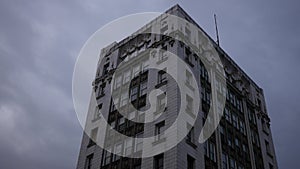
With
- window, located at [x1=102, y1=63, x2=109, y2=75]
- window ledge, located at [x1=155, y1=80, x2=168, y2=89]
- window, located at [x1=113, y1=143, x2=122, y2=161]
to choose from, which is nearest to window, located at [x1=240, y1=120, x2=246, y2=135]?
window ledge, located at [x1=155, y1=80, x2=168, y2=89]

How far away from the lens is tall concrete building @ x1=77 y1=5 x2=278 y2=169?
118ft

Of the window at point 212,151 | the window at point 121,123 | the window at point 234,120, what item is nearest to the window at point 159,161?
the window at point 212,151

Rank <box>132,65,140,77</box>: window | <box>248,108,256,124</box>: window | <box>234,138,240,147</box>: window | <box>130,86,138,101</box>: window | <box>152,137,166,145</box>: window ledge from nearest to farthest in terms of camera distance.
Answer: <box>152,137,166,145</box>: window ledge
<box>130,86,138,101</box>: window
<box>234,138,240,147</box>: window
<box>132,65,140,77</box>: window
<box>248,108,256,124</box>: window

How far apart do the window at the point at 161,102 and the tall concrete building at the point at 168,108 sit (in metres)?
→ 0.12

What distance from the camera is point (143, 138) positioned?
36625 millimetres

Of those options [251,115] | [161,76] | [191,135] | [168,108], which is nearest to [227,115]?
[251,115]

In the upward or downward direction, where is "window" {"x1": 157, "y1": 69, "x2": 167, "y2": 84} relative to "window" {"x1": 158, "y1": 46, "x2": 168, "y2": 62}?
downward

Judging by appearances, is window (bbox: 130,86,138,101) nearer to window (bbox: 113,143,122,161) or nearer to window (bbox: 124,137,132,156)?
window (bbox: 124,137,132,156)

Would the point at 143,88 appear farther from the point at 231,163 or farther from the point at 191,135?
the point at 231,163

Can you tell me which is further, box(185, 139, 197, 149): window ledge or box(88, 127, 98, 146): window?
box(88, 127, 98, 146): window

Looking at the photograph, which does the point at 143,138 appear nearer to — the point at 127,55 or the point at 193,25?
the point at 127,55

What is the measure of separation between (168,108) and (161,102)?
216 centimetres

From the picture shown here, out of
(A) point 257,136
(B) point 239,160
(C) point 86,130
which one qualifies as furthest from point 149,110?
(A) point 257,136

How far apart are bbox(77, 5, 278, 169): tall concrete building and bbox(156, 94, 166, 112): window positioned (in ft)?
0.38
